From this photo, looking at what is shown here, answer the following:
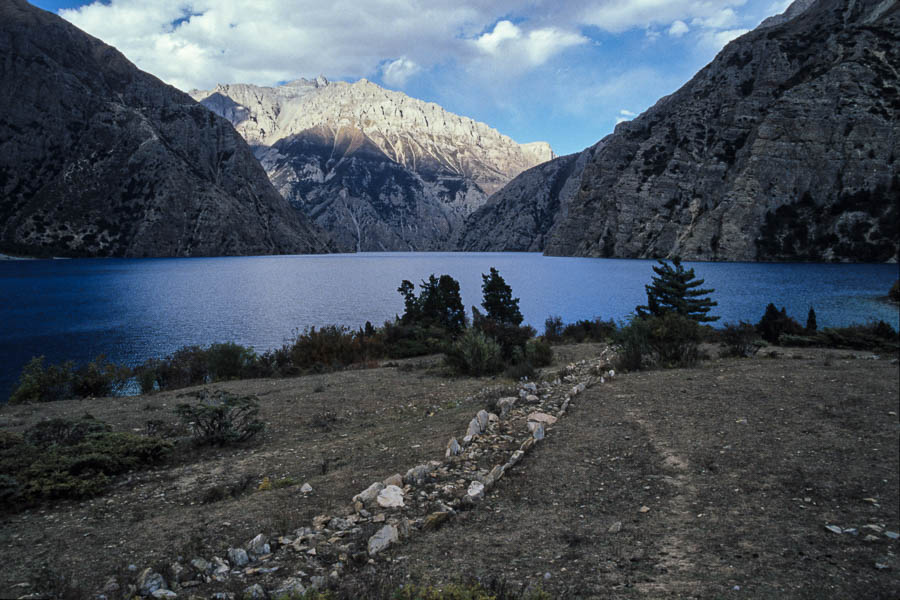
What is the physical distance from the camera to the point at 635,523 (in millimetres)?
5203

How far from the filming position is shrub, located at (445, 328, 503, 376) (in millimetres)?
15055

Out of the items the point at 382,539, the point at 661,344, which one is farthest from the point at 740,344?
the point at 382,539

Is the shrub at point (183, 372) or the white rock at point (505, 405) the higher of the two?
the white rock at point (505, 405)

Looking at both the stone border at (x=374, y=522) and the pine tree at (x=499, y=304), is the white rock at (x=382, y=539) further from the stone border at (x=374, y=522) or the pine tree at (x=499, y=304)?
the pine tree at (x=499, y=304)

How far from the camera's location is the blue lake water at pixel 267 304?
98.5 ft

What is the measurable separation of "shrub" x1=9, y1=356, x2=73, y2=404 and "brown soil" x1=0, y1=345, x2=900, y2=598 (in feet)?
25.4

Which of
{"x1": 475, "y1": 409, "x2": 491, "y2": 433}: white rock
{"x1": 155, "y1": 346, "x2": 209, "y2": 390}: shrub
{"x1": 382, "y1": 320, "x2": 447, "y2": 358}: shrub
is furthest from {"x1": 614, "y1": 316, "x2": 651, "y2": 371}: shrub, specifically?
{"x1": 155, "y1": 346, "x2": 209, "y2": 390}: shrub

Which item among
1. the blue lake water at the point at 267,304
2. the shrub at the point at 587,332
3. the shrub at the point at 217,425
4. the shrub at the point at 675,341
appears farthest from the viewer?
the blue lake water at the point at 267,304

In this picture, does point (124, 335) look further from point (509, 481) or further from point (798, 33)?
point (798, 33)

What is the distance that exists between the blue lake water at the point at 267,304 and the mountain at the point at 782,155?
14843 millimetres

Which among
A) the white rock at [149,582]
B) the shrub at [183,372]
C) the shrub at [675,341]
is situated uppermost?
the shrub at [675,341]

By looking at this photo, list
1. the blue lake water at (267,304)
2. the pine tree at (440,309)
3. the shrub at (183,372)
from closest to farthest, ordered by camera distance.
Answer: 1. the shrub at (183,372)
2. the pine tree at (440,309)
3. the blue lake water at (267,304)

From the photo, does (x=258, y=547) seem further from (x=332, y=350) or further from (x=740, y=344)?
(x=332, y=350)

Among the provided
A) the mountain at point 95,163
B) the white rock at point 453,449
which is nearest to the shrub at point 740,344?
the white rock at point 453,449
